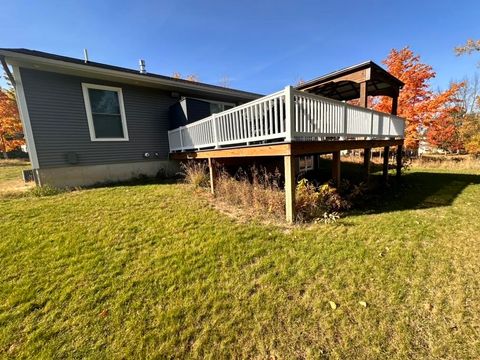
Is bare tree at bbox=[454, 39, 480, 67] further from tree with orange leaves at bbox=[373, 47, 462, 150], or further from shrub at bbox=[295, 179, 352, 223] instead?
shrub at bbox=[295, 179, 352, 223]

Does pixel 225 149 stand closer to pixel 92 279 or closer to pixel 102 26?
pixel 92 279

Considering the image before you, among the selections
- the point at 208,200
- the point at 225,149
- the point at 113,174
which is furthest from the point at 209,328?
the point at 113,174

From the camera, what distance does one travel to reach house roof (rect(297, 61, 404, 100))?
6602 millimetres

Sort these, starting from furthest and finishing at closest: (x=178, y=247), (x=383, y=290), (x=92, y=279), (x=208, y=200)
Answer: (x=208, y=200)
(x=178, y=247)
(x=92, y=279)
(x=383, y=290)

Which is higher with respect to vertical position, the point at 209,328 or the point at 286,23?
the point at 286,23

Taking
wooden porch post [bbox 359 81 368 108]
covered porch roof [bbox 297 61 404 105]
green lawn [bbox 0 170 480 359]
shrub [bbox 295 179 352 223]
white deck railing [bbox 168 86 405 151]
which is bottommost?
green lawn [bbox 0 170 480 359]

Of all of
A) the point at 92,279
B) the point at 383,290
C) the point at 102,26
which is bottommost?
the point at 383,290

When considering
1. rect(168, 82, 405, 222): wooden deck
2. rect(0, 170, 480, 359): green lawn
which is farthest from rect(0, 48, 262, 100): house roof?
rect(0, 170, 480, 359): green lawn

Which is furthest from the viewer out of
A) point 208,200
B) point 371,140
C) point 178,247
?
point 371,140

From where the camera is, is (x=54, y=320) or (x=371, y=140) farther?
(x=371, y=140)

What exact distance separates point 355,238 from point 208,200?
3618 millimetres

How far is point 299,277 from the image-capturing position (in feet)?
9.27

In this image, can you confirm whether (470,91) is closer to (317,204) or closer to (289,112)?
(317,204)

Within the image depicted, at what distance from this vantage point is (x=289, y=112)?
3.91 m
